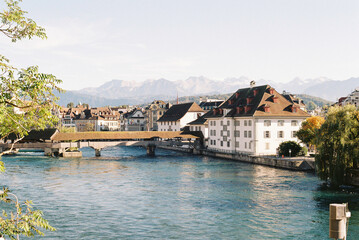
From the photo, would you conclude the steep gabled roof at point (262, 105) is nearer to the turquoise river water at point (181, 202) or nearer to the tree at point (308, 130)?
the tree at point (308, 130)

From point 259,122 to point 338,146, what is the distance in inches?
1101

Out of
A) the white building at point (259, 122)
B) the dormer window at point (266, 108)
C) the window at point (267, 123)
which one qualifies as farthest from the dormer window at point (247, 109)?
the window at point (267, 123)

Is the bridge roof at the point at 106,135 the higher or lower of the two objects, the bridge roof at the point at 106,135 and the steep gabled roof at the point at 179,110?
the lower

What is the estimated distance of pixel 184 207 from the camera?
33938 millimetres

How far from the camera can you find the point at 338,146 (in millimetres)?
43156

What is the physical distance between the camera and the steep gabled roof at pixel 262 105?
72.4 metres

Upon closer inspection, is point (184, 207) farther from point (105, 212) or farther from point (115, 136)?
point (115, 136)

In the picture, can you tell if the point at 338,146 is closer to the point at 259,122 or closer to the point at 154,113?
the point at 259,122

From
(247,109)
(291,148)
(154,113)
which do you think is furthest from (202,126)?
(154,113)

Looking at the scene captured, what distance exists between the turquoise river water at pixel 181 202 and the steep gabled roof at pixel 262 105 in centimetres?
1622

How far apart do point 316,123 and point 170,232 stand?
52675 millimetres

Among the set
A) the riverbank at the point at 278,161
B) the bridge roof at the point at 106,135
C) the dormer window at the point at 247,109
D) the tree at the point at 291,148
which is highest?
the dormer window at the point at 247,109

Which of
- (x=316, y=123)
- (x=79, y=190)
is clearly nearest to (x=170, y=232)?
(x=79, y=190)

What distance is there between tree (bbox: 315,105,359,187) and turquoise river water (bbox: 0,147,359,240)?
2467mm
